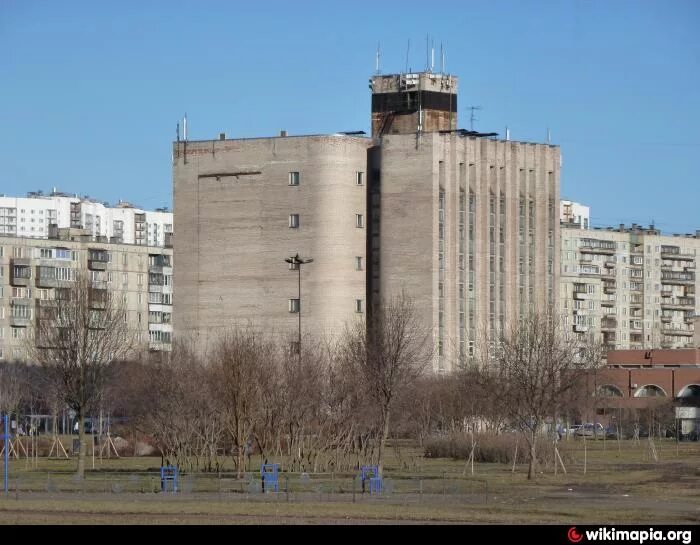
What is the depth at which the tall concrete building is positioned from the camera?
14650 centimetres

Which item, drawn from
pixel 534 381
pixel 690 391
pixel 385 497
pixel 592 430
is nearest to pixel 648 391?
pixel 690 391

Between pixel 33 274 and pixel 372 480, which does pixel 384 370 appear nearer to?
pixel 372 480

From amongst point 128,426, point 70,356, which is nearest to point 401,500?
point 70,356

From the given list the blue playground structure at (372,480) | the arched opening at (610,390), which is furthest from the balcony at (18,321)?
the blue playground structure at (372,480)

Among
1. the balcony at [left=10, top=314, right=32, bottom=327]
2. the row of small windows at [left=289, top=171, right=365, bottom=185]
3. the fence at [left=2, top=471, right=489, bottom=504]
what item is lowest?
the fence at [left=2, top=471, right=489, bottom=504]

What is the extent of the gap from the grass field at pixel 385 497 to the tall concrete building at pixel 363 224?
2487 inches

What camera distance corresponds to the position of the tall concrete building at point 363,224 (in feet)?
481

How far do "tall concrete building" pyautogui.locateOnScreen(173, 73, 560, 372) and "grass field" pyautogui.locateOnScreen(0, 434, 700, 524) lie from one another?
207ft

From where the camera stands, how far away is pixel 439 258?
484 feet

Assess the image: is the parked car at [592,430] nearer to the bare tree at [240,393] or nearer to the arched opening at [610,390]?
the arched opening at [610,390]

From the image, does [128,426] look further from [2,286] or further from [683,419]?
[2,286]

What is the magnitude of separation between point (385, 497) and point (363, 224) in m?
94.3

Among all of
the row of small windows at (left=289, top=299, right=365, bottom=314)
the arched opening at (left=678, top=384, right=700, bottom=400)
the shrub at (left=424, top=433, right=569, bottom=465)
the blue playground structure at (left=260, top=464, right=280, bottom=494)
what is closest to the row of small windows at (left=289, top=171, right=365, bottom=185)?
the row of small windows at (left=289, top=299, right=365, bottom=314)

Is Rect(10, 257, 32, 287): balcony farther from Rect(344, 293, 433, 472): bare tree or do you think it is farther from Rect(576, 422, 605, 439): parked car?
Rect(344, 293, 433, 472): bare tree
